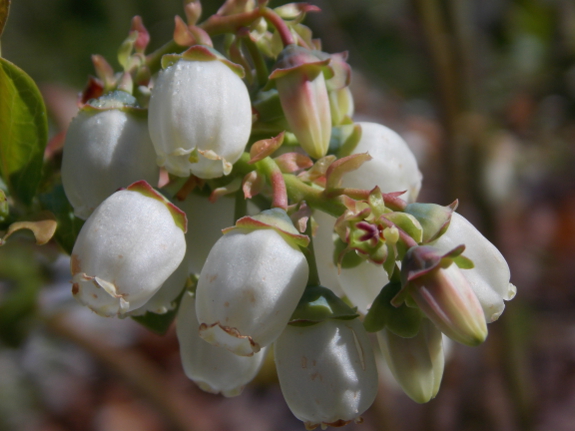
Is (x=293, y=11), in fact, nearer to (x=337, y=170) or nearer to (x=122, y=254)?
(x=337, y=170)

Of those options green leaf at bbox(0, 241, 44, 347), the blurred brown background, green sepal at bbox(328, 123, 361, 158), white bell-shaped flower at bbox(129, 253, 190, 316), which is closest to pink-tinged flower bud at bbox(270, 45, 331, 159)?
green sepal at bbox(328, 123, 361, 158)

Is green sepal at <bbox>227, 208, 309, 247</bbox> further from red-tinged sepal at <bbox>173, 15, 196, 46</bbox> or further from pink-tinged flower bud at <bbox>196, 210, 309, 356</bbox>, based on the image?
red-tinged sepal at <bbox>173, 15, 196, 46</bbox>

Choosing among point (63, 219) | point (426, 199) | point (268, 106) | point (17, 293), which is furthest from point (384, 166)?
point (426, 199)

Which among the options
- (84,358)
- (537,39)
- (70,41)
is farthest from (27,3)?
(537,39)

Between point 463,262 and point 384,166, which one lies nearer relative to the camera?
point 463,262

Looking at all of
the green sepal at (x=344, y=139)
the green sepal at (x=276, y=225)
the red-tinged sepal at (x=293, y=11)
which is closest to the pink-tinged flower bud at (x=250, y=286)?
the green sepal at (x=276, y=225)
